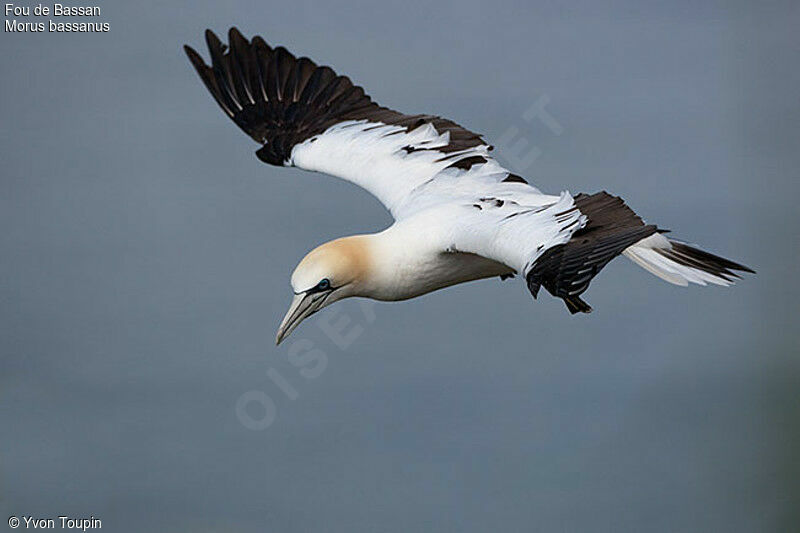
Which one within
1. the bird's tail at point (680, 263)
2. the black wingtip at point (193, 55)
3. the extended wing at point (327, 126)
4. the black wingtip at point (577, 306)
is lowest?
the black wingtip at point (577, 306)

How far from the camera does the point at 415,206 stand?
595 cm

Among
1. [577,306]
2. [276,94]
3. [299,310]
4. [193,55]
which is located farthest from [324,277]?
[193,55]

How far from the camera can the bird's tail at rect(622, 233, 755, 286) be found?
18.4ft

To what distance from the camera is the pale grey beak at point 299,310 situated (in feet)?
18.2

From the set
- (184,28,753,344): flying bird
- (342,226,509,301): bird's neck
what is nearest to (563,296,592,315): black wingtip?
(184,28,753,344): flying bird

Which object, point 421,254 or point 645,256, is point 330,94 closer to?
point 421,254

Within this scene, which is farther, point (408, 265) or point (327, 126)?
point (327, 126)

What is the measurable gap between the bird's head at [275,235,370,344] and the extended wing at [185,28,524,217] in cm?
53

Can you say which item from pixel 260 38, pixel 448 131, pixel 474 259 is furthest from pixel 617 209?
pixel 260 38

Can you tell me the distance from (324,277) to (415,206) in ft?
2.22

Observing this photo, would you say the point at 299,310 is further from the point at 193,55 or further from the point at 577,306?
the point at 193,55

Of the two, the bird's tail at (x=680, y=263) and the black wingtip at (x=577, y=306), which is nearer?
the black wingtip at (x=577, y=306)

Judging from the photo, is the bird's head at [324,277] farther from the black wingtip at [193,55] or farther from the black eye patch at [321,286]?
the black wingtip at [193,55]

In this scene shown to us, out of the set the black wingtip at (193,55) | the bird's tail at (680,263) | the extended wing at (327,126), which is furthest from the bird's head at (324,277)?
the black wingtip at (193,55)
